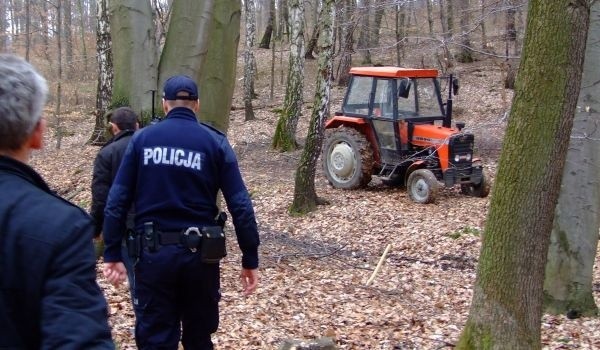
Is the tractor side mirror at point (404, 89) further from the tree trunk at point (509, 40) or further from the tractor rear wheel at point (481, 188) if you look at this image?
the tree trunk at point (509, 40)

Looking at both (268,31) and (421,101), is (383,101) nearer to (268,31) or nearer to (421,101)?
(421,101)

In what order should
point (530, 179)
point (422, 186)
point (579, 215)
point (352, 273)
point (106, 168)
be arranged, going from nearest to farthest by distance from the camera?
point (530, 179) < point (106, 168) < point (579, 215) < point (352, 273) < point (422, 186)

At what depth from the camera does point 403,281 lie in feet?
27.4

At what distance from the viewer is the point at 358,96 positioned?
13.5 m

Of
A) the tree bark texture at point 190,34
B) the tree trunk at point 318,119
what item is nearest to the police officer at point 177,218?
the tree bark texture at point 190,34

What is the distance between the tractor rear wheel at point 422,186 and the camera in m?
12.0

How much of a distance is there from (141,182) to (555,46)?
8.60 feet

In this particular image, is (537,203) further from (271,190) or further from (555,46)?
(271,190)

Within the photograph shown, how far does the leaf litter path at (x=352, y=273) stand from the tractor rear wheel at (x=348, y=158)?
0.28 metres

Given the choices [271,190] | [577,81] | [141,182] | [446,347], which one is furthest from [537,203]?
[271,190]

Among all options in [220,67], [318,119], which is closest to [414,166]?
[318,119]

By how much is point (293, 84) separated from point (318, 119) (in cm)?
488

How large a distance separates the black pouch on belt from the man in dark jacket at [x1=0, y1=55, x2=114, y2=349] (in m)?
Answer: 1.99

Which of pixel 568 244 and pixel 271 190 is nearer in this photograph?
pixel 568 244
